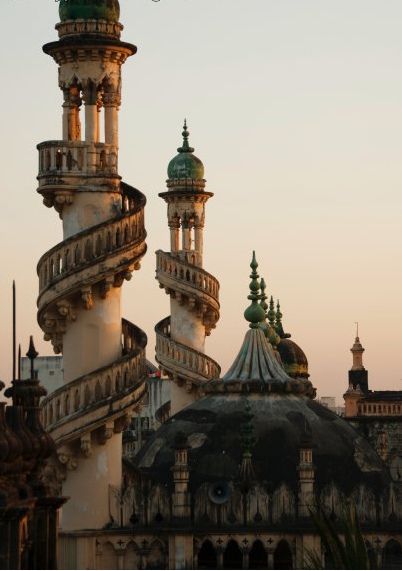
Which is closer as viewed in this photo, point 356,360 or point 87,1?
point 87,1

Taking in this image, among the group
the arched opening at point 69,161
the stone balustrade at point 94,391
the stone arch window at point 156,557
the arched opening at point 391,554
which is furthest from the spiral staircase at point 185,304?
the arched opening at point 69,161

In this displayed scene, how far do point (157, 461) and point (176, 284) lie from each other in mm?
13555

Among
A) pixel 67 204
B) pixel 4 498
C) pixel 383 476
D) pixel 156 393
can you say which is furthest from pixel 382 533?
pixel 156 393

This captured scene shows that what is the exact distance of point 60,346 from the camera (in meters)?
63.4

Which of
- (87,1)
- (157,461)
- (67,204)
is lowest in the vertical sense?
(157,461)

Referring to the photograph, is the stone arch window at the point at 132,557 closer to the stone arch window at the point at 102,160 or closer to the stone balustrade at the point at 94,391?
the stone balustrade at the point at 94,391

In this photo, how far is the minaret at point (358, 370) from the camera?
12456 centimetres

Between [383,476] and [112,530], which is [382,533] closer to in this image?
[383,476]

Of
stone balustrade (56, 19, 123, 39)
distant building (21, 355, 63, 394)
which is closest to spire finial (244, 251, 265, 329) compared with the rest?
stone balustrade (56, 19, 123, 39)

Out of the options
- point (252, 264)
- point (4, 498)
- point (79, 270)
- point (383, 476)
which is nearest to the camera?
point (4, 498)

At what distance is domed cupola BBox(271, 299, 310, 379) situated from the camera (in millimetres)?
98938

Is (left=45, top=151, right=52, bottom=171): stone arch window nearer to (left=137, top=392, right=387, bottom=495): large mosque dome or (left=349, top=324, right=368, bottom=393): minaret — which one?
(left=137, top=392, right=387, bottom=495): large mosque dome

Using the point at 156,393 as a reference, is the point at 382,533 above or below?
below

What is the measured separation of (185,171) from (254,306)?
12.0m
